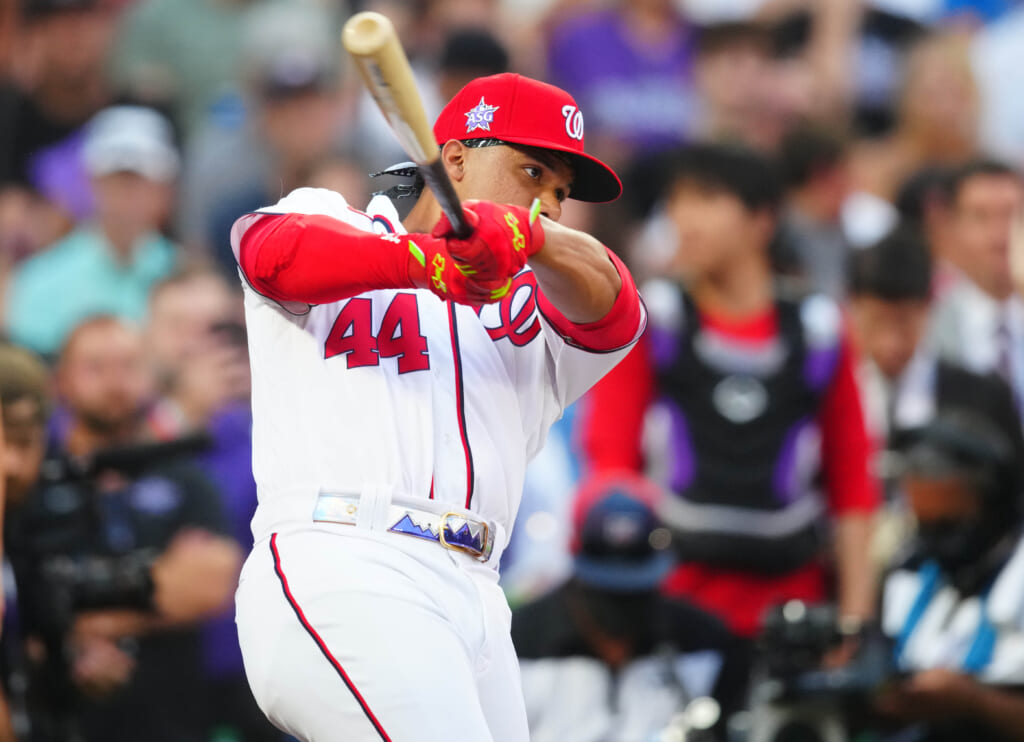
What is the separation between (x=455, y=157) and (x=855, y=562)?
3.18 metres

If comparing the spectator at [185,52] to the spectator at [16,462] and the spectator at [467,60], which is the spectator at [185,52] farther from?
the spectator at [16,462]

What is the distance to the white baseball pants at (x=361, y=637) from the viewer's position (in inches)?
120

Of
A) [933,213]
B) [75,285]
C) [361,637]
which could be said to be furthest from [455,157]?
[933,213]

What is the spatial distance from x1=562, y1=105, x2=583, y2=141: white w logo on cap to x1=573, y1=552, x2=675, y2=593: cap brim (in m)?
2.24

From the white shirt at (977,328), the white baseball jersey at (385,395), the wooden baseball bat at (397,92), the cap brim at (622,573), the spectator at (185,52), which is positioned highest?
the wooden baseball bat at (397,92)

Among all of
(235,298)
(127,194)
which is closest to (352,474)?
(235,298)

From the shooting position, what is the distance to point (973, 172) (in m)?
7.93

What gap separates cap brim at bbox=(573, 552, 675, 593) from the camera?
17.8ft

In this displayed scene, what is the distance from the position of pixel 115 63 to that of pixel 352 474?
6.06 metres

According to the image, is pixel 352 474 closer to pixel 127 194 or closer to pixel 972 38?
pixel 127 194

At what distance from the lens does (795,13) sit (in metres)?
9.72

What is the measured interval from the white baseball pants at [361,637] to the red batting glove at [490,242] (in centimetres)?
62

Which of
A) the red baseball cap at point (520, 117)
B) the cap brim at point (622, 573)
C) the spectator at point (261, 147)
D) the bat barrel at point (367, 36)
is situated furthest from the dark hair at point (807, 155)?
the bat barrel at point (367, 36)

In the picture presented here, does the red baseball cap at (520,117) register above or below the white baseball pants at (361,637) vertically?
above
